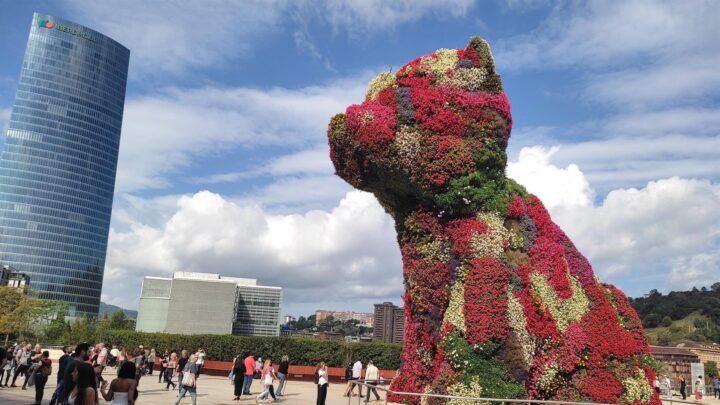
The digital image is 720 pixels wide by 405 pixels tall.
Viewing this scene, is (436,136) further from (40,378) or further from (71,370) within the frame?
(40,378)

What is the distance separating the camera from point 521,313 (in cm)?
1029

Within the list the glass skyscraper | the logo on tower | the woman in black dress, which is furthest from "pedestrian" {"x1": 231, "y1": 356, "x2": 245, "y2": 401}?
the logo on tower

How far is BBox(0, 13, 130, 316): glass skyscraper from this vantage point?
125812mm

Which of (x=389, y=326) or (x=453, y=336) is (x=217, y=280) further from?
(x=453, y=336)

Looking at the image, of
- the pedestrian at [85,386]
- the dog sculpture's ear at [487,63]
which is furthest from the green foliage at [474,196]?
the pedestrian at [85,386]

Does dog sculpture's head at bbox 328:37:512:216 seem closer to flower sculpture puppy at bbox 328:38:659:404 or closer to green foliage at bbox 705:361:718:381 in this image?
flower sculpture puppy at bbox 328:38:659:404

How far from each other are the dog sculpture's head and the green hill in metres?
99.2

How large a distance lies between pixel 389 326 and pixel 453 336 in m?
55.6

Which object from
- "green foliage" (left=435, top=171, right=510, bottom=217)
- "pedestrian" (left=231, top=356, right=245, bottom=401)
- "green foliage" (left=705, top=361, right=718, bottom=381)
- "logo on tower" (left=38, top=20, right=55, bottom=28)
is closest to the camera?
"green foliage" (left=435, top=171, right=510, bottom=217)

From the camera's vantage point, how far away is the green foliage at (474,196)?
420 inches

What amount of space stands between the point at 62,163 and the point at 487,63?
449 ft

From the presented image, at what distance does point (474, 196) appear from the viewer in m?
10.8

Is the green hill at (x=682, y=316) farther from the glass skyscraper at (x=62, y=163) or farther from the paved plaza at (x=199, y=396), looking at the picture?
the glass skyscraper at (x=62, y=163)

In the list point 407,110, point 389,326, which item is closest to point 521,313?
point 407,110
